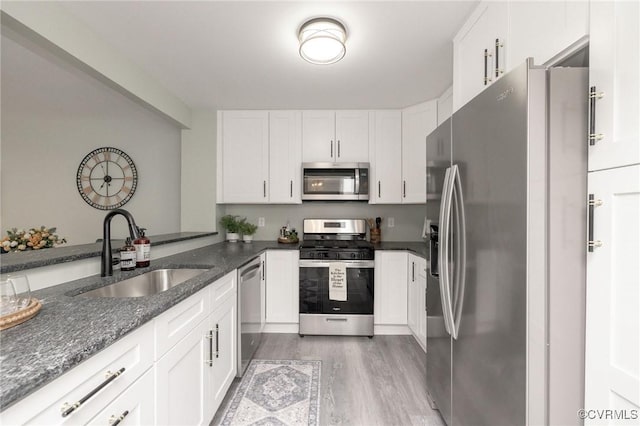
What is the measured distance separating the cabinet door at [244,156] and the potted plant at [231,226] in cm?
25

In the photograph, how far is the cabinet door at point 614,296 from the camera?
0.74 m

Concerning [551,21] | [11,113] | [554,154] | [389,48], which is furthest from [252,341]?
[11,113]

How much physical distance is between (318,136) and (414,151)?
107cm

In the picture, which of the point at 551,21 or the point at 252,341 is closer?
the point at 551,21

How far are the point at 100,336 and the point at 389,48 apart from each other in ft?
6.98

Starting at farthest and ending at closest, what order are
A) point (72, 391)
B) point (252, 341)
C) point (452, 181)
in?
point (252, 341) → point (452, 181) → point (72, 391)

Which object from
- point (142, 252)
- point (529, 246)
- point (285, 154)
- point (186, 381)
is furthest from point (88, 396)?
point (285, 154)

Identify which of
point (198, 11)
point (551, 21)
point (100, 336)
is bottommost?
point (100, 336)

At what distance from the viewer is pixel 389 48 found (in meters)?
1.86

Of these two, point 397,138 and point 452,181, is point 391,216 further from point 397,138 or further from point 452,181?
point 452,181

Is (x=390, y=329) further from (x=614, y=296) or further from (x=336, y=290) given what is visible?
(x=614, y=296)

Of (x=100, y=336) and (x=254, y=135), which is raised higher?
(x=254, y=135)

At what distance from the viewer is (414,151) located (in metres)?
3.00

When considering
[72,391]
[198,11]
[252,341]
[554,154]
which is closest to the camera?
[72,391]
